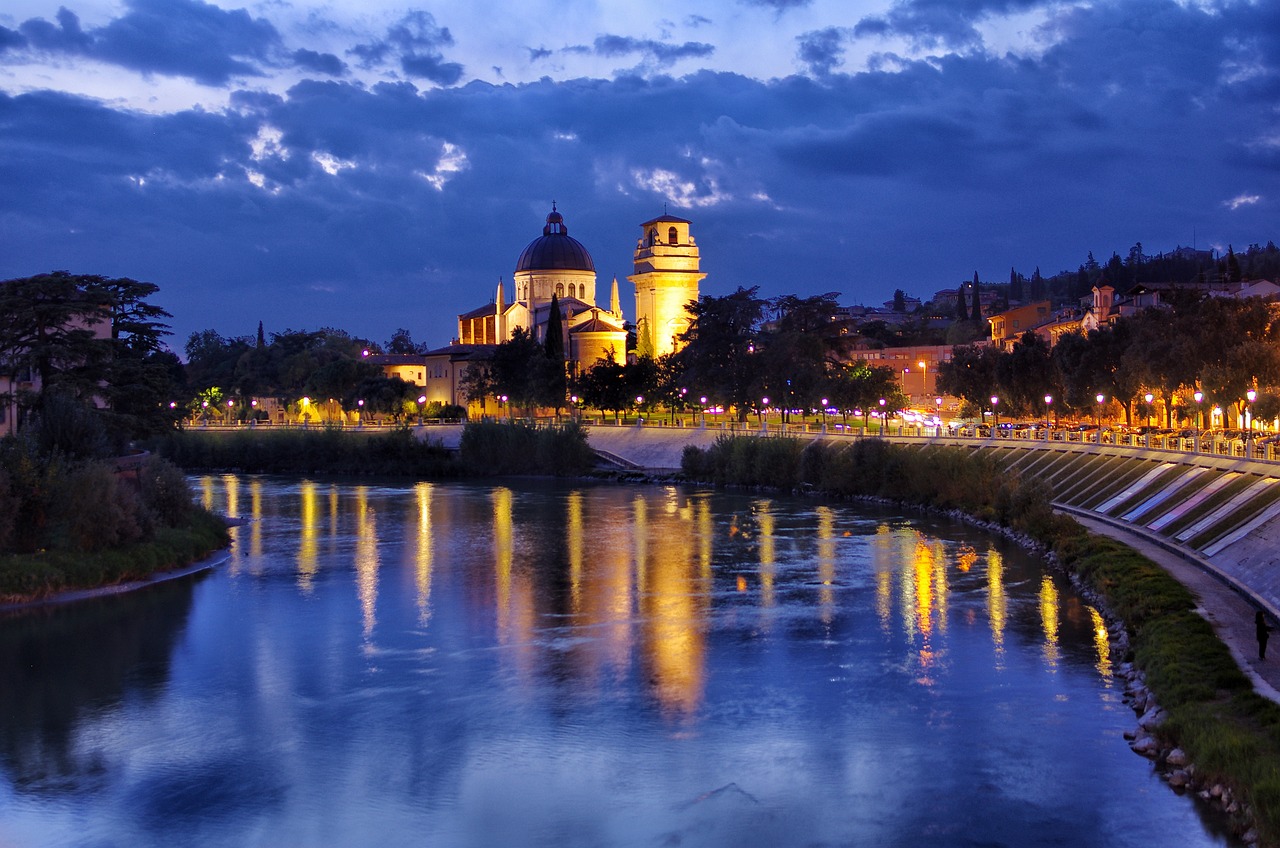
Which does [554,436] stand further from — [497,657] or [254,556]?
[497,657]

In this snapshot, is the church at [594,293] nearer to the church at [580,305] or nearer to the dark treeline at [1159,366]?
the church at [580,305]

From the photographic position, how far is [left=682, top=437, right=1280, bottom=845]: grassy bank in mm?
14875

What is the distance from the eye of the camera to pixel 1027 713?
64.0 ft

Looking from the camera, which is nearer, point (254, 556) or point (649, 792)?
point (649, 792)

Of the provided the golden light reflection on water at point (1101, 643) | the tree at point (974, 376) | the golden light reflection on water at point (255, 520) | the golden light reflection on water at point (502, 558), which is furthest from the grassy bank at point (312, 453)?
the golden light reflection on water at point (1101, 643)

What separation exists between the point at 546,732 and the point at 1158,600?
10770 millimetres

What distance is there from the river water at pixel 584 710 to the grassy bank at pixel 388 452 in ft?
120

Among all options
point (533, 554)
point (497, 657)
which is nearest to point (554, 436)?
point (533, 554)

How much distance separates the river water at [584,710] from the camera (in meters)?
15.7

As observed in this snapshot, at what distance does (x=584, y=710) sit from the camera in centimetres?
2041

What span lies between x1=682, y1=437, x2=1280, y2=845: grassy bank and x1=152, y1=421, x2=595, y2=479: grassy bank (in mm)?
13347

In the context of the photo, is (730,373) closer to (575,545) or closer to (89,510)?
(575,545)

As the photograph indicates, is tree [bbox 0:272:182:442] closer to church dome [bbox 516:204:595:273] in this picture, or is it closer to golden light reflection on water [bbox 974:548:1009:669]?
golden light reflection on water [bbox 974:548:1009:669]

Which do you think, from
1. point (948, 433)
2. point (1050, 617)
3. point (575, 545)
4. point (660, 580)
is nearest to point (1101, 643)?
point (1050, 617)
